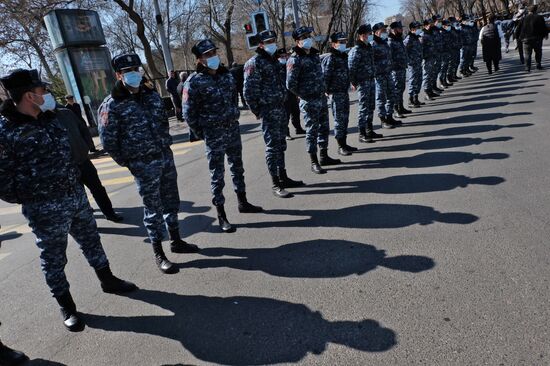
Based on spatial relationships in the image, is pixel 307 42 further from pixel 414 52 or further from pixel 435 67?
pixel 435 67

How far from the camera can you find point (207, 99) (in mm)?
4426

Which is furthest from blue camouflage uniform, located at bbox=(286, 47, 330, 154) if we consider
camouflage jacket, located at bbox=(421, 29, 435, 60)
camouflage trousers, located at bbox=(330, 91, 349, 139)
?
camouflage jacket, located at bbox=(421, 29, 435, 60)

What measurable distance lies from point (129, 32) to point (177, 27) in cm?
1036

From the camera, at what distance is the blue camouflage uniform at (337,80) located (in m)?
6.55

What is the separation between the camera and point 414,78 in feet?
32.8

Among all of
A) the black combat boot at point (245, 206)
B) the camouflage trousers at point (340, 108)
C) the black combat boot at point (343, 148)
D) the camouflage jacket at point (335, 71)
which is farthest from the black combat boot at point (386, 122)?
the black combat boot at point (245, 206)

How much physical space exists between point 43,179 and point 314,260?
2.34 m

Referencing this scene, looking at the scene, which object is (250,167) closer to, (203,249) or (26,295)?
(203,249)

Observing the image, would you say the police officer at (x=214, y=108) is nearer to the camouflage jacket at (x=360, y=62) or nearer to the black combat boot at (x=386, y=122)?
the camouflage jacket at (x=360, y=62)

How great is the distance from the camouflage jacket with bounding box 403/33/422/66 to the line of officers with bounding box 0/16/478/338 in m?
1.87

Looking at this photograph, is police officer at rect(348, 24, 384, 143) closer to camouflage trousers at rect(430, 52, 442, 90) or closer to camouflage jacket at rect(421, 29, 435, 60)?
camouflage jacket at rect(421, 29, 435, 60)

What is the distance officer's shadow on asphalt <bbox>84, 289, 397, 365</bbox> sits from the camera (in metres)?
2.60

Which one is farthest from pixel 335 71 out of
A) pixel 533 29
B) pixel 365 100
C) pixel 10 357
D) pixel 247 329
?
pixel 533 29

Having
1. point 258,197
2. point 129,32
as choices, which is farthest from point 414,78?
point 129,32
